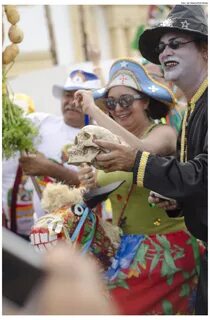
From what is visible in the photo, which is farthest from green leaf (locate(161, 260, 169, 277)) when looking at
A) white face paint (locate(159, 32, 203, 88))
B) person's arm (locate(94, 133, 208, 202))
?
white face paint (locate(159, 32, 203, 88))

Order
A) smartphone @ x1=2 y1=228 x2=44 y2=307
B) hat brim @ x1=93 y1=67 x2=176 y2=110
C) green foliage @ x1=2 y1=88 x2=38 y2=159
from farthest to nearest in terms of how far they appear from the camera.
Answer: green foliage @ x1=2 y1=88 x2=38 y2=159 → hat brim @ x1=93 y1=67 x2=176 y2=110 → smartphone @ x1=2 y1=228 x2=44 y2=307

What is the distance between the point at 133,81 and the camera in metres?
2.88

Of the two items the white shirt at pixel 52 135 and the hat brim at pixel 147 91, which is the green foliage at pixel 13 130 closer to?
the white shirt at pixel 52 135

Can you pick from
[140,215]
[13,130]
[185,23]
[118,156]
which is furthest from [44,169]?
[185,23]

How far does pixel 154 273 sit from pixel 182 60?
3.53 ft

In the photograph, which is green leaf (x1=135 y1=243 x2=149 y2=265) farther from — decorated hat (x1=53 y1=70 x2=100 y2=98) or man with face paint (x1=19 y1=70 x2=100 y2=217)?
decorated hat (x1=53 y1=70 x2=100 y2=98)

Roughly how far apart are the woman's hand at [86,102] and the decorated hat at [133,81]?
247mm

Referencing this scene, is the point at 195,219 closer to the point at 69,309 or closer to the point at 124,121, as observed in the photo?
the point at 124,121

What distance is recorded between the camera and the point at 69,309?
3.59 ft

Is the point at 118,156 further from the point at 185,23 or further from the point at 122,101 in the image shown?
the point at 122,101

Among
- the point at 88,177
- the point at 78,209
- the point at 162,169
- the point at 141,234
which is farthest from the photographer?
the point at 141,234

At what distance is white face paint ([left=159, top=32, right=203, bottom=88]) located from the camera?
7.73 ft

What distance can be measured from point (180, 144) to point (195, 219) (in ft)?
Result: 1.18
